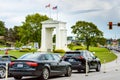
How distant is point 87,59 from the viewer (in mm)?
26703

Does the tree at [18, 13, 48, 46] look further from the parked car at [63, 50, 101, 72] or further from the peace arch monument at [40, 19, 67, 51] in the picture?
the parked car at [63, 50, 101, 72]

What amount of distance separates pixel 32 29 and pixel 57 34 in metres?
21.6

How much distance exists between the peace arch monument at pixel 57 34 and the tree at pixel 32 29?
14.8 m

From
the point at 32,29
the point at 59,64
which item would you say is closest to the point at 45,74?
the point at 59,64

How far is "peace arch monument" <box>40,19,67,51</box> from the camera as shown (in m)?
97.9

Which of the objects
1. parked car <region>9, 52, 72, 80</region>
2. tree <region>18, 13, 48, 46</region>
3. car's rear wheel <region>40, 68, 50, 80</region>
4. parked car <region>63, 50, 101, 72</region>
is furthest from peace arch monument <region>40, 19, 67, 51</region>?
car's rear wheel <region>40, 68, 50, 80</region>

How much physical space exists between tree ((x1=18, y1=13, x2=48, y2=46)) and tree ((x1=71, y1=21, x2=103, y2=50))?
13.7 meters

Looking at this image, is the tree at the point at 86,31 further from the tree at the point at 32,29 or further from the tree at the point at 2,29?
the tree at the point at 2,29

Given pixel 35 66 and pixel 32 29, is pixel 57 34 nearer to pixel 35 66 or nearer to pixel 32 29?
pixel 32 29

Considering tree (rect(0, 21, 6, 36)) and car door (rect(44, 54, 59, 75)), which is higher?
tree (rect(0, 21, 6, 36))

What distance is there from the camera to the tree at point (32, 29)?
117688 millimetres

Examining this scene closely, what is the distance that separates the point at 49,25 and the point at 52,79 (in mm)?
81271

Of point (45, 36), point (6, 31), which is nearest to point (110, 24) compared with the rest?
point (45, 36)

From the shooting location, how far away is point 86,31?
12825 centimetres
